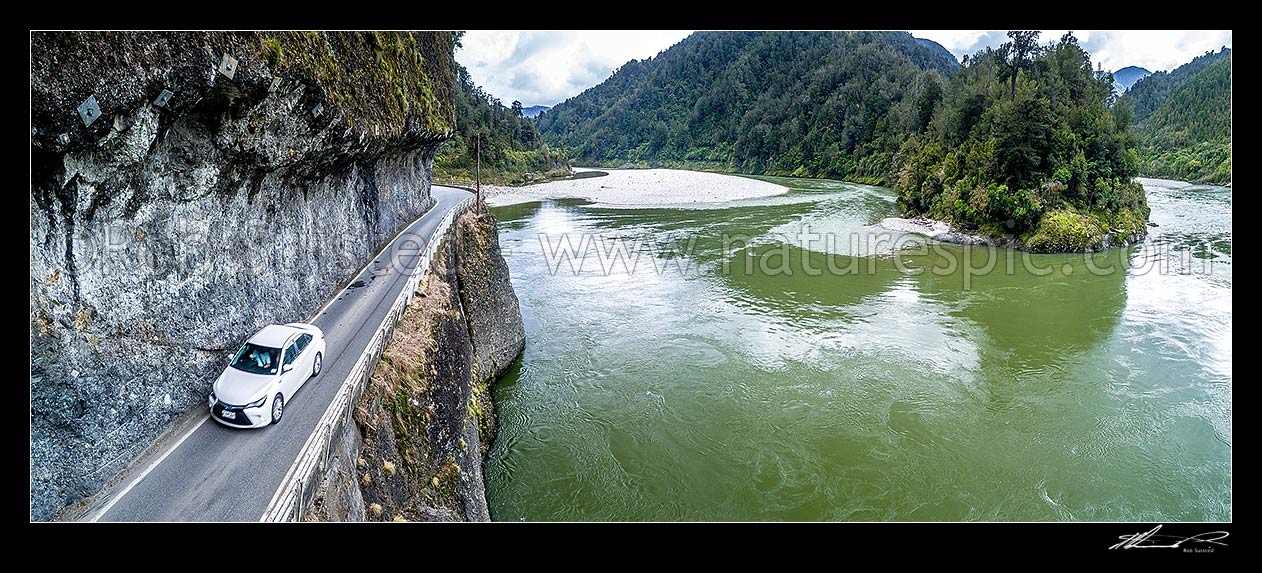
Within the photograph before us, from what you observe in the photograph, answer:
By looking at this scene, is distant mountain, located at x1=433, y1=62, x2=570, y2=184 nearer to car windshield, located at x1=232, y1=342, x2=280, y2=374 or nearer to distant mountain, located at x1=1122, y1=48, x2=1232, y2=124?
car windshield, located at x1=232, y1=342, x2=280, y2=374

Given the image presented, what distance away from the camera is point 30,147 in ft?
21.0

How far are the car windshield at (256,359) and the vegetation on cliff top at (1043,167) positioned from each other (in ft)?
150

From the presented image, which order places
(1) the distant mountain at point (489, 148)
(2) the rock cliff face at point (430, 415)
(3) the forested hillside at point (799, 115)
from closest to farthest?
(2) the rock cliff face at point (430, 415) < (1) the distant mountain at point (489, 148) < (3) the forested hillside at point (799, 115)

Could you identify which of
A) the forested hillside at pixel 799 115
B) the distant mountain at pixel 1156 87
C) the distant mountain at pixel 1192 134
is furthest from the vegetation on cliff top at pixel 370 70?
the distant mountain at pixel 1156 87

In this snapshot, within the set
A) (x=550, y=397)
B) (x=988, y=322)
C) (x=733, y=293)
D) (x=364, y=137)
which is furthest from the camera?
(x=733, y=293)

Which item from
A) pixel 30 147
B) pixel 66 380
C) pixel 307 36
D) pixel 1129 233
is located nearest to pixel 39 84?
pixel 30 147

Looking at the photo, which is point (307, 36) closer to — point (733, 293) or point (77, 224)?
point (77, 224)

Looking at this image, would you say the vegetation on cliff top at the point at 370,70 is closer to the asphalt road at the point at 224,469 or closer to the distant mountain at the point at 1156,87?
the asphalt road at the point at 224,469

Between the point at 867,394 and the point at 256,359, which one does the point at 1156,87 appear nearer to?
the point at 867,394

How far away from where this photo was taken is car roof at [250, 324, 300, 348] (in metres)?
10.4

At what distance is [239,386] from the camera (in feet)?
31.8

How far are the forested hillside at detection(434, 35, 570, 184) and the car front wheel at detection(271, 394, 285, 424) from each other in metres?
53.8

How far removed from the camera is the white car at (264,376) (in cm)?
944

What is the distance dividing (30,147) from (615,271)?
2781cm
